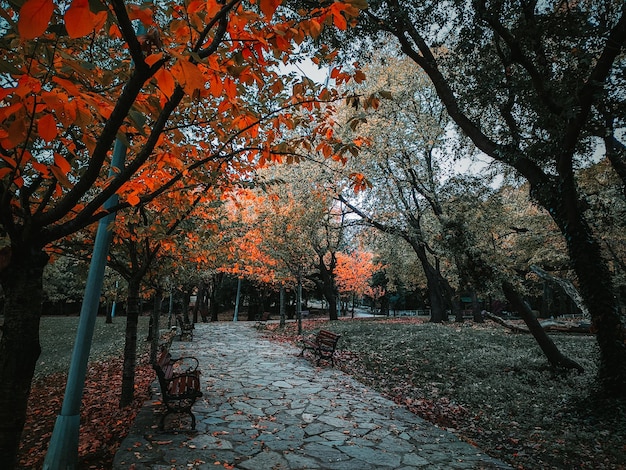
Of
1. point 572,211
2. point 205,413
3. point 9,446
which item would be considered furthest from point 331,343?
point 9,446

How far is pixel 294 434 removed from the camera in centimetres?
538

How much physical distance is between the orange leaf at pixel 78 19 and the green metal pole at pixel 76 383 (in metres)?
3.19

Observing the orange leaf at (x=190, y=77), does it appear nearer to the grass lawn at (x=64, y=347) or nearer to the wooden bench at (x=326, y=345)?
the wooden bench at (x=326, y=345)

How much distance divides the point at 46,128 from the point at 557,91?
821 centimetres

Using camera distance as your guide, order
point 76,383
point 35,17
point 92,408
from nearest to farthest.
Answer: point 35,17 < point 76,383 < point 92,408

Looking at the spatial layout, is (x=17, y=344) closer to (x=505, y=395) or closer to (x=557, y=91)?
(x=505, y=395)

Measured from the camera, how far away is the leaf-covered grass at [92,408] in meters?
4.98

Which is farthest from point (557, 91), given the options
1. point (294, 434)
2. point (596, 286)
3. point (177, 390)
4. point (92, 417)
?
point (92, 417)

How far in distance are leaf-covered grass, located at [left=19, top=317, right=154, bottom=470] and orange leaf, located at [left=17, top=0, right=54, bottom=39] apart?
501cm

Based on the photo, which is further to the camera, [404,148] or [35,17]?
[404,148]

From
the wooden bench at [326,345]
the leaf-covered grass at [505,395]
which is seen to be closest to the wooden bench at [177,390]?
the leaf-covered grass at [505,395]

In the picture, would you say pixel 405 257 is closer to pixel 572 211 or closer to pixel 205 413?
pixel 572 211

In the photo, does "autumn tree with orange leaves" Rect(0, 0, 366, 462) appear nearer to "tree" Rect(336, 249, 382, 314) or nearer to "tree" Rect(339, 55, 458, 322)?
"tree" Rect(339, 55, 458, 322)

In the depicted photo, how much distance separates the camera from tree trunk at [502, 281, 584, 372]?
28.4 ft
